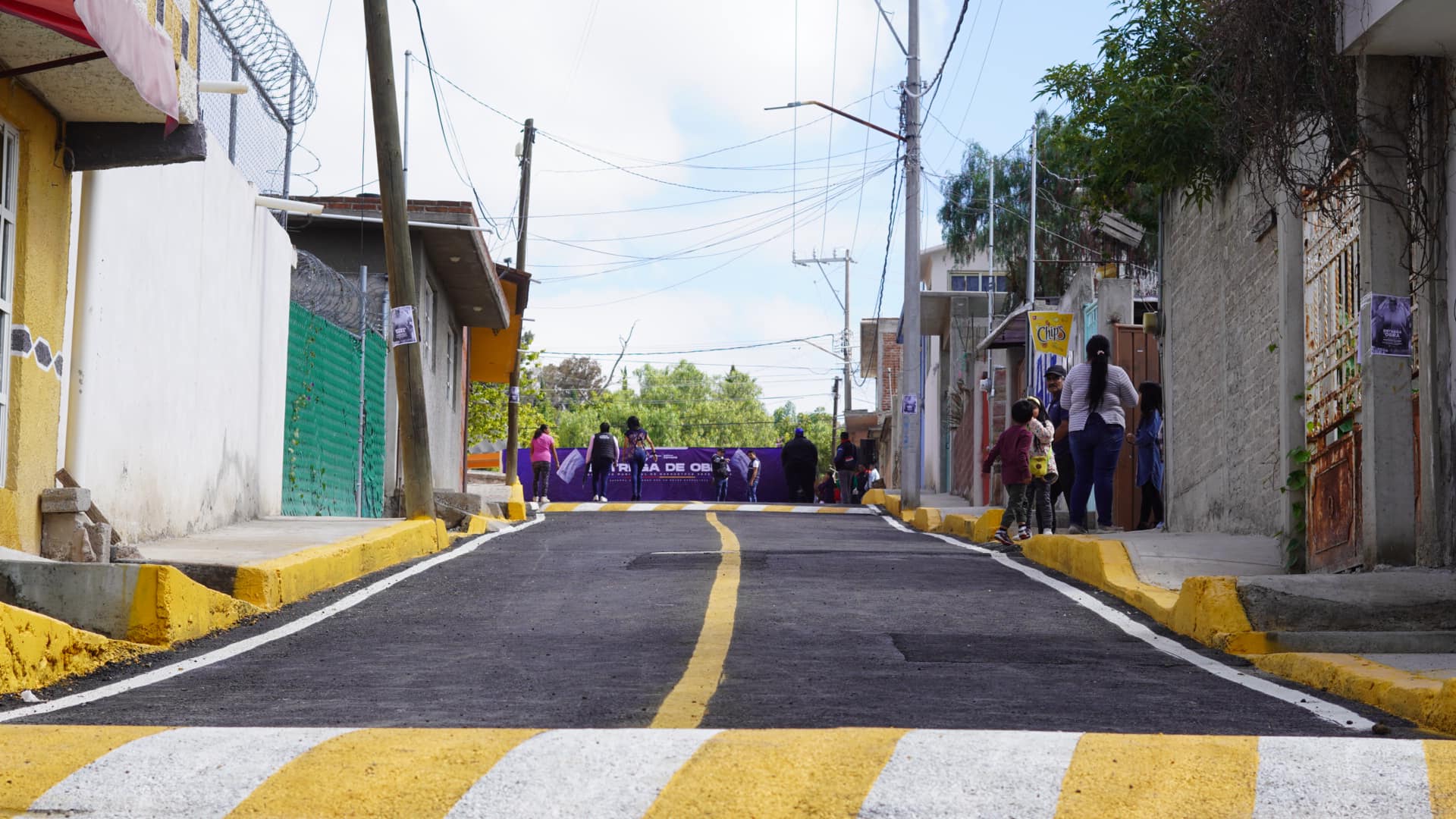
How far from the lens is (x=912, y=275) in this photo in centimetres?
2589

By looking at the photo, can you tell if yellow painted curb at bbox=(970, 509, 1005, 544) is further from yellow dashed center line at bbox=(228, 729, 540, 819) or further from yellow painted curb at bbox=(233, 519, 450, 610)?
yellow dashed center line at bbox=(228, 729, 540, 819)

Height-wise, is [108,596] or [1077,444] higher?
[1077,444]

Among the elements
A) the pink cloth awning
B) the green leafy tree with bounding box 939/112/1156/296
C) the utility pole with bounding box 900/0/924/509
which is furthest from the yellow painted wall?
the green leafy tree with bounding box 939/112/1156/296

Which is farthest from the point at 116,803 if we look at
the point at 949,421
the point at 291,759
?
the point at 949,421

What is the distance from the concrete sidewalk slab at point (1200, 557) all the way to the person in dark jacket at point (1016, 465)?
1.65m

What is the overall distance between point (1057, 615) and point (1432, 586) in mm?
2018

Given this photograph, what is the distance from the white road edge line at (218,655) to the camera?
5.83 metres

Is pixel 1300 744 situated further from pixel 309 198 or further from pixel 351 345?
pixel 309 198

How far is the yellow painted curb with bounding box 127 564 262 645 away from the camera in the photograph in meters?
7.51

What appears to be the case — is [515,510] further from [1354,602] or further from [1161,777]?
[1161,777]

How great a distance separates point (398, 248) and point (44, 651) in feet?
28.2

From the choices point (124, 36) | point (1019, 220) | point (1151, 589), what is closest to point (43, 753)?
point (124, 36)

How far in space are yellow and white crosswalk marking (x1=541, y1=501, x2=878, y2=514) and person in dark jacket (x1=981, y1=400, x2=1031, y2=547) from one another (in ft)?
27.0

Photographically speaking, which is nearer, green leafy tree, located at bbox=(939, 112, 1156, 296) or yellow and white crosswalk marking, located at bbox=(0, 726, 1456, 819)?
yellow and white crosswalk marking, located at bbox=(0, 726, 1456, 819)
